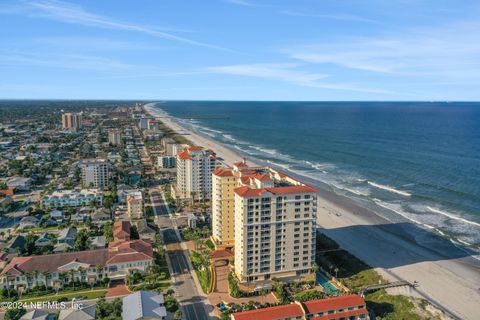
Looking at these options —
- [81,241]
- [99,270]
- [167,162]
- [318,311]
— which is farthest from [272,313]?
[167,162]

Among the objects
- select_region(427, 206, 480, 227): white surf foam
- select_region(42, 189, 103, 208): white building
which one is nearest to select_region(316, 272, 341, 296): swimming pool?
select_region(427, 206, 480, 227): white surf foam

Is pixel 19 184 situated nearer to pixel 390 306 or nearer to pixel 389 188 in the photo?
pixel 390 306

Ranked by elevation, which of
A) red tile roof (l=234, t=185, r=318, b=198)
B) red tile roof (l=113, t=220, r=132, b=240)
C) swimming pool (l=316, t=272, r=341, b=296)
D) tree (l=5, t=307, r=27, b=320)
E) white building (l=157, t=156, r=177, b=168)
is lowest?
swimming pool (l=316, t=272, r=341, b=296)

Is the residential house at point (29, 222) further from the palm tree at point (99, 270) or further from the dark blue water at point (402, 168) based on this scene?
the dark blue water at point (402, 168)

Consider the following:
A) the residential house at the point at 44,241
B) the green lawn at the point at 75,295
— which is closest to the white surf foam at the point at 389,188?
the green lawn at the point at 75,295

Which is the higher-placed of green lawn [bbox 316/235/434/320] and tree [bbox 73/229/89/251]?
tree [bbox 73/229/89/251]

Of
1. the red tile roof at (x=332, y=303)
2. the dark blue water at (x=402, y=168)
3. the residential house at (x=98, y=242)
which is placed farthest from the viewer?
the dark blue water at (x=402, y=168)

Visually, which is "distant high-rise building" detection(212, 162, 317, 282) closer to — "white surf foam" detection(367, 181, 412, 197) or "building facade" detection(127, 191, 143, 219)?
"building facade" detection(127, 191, 143, 219)
